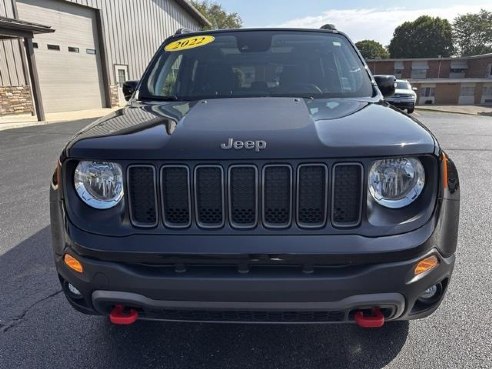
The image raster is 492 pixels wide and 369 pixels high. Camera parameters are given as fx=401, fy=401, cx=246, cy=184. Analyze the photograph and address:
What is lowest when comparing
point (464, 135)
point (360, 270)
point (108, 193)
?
point (464, 135)

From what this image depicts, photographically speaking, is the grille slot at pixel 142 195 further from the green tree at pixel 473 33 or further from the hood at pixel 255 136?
the green tree at pixel 473 33

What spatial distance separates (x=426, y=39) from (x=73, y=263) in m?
82.7

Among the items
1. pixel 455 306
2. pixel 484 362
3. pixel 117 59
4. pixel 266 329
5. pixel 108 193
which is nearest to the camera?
pixel 108 193

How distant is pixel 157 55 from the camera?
11.2ft

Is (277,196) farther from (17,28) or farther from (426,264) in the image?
(17,28)

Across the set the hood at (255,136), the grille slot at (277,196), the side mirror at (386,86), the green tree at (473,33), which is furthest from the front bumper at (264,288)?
the green tree at (473,33)

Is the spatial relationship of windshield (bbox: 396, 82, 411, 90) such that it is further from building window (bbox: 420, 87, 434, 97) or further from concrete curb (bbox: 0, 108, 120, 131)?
building window (bbox: 420, 87, 434, 97)

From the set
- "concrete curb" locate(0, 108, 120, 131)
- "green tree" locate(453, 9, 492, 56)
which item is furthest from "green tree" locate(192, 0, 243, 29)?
"green tree" locate(453, 9, 492, 56)

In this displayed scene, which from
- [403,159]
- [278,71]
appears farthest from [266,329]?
[278,71]

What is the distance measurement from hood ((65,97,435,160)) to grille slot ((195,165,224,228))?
0.07 meters

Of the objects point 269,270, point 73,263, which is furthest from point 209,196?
point 73,263

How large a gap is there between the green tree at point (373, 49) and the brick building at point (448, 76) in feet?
82.3

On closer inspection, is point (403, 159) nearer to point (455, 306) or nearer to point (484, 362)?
point (484, 362)

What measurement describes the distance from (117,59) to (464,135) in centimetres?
1701
